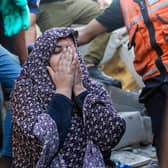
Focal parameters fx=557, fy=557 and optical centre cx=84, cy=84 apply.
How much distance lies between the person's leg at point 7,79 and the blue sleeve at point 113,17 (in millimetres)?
626

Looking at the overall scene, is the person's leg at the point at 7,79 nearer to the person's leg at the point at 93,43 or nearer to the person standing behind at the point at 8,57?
the person standing behind at the point at 8,57

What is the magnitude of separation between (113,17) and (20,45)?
25.3 inches

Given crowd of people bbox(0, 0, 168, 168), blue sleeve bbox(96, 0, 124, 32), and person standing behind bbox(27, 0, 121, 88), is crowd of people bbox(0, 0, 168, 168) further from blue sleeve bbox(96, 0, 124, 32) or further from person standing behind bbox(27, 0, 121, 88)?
person standing behind bbox(27, 0, 121, 88)

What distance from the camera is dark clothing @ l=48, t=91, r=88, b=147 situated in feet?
9.48

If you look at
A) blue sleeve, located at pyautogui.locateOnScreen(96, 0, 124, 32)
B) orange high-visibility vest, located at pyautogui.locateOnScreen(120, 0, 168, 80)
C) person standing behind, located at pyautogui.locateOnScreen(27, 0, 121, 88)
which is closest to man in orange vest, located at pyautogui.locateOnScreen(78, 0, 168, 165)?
orange high-visibility vest, located at pyautogui.locateOnScreen(120, 0, 168, 80)

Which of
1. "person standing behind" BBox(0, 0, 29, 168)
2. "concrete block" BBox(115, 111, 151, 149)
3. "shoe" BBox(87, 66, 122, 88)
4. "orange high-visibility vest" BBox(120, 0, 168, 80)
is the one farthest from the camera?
"shoe" BBox(87, 66, 122, 88)

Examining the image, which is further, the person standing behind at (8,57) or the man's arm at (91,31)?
the man's arm at (91,31)

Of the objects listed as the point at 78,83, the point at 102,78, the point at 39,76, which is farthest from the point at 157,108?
the point at 102,78

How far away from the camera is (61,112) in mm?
2912

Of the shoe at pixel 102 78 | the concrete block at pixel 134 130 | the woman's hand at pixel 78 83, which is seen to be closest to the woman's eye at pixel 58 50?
the woman's hand at pixel 78 83

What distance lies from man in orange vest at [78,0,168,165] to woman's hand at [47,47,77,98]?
1.23 ft

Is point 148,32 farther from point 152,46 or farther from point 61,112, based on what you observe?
point 61,112

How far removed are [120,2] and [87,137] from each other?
2.82 feet

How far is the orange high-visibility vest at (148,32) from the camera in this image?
2.99 meters
